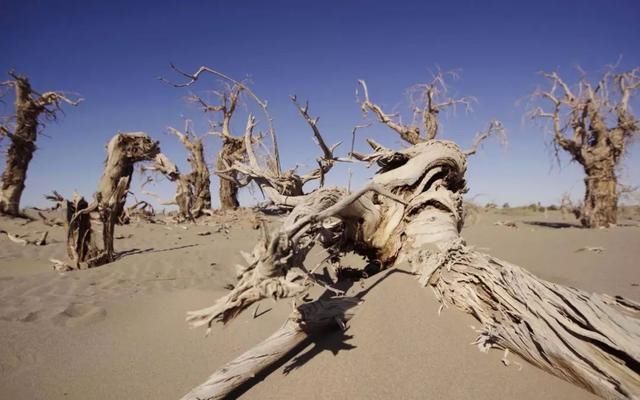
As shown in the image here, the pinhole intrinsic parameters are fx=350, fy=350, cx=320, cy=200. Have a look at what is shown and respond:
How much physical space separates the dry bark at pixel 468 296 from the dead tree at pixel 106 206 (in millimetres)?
4162

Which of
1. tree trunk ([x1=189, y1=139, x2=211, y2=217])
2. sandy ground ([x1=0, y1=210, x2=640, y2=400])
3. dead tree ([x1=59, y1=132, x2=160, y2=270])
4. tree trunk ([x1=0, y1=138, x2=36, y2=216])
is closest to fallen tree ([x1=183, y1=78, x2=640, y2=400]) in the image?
sandy ground ([x1=0, y1=210, x2=640, y2=400])

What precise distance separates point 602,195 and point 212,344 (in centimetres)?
1232

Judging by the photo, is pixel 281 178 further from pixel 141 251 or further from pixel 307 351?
pixel 141 251

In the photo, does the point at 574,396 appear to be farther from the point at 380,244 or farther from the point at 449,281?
the point at 380,244

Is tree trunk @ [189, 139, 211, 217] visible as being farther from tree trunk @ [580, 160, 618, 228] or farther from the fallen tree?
tree trunk @ [580, 160, 618, 228]

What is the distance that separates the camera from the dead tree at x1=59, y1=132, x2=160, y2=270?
5.54m

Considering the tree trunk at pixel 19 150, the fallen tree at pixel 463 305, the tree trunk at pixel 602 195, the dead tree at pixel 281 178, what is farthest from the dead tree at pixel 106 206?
the tree trunk at pixel 602 195

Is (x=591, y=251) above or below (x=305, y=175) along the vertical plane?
below

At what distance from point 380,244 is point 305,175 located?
111 cm

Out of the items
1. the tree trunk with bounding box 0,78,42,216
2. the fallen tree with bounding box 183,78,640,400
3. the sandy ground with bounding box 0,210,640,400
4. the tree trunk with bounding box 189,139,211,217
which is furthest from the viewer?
the tree trunk with bounding box 189,139,211,217

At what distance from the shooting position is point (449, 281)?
2785 mm

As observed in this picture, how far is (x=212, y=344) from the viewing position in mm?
2959

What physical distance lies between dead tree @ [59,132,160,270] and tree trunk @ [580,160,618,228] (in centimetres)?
1237

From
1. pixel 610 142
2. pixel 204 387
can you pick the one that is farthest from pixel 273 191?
pixel 610 142
